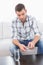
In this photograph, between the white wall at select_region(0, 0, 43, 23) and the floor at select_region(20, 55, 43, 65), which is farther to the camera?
the white wall at select_region(0, 0, 43, 23)

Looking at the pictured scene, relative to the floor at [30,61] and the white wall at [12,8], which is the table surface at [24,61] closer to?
the floor at [30,61]

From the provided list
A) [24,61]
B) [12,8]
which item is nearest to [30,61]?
[24,61]

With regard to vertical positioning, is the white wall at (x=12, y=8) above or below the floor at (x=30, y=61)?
above

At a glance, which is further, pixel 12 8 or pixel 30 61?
pixel 12 8

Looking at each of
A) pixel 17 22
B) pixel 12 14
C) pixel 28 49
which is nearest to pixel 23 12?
pixel 17 22

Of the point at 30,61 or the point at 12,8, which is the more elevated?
the point at 12,8

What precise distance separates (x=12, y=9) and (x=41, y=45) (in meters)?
1.41

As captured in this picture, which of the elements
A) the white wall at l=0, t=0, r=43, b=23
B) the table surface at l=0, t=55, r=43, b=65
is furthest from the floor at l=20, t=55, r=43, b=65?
the white wall at l=0, t=0, r=43, b=23

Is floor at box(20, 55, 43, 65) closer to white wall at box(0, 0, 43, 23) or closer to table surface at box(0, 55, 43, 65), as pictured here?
table surface at box(0, 55, 43, 65)

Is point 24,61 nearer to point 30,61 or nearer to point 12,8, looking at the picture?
point 30,61

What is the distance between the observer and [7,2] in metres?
3.54

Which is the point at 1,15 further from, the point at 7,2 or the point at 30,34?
the point at 30,34

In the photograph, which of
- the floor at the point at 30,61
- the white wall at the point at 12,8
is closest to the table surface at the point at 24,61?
the floor at the point at 30,61

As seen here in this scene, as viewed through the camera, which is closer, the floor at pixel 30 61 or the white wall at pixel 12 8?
the floor at pixel 30 61
